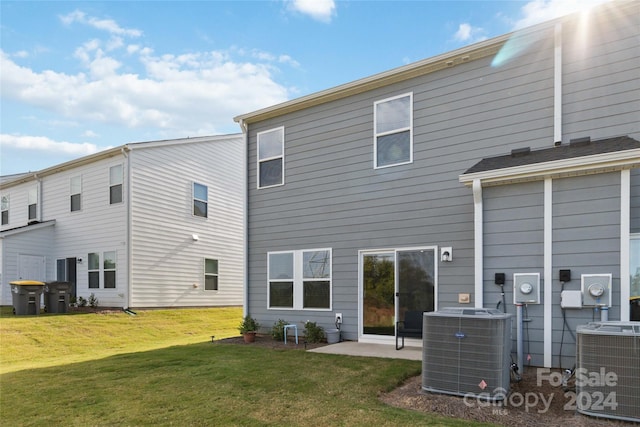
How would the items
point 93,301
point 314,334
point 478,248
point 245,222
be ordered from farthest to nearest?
point 93,301, point 245,222, point 314,334, point 478,248

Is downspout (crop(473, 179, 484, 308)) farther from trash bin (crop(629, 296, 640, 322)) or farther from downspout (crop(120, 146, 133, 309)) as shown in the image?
downspout (crop(120, 146, 133, 309))

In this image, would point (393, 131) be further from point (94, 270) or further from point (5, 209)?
point (5, 209)

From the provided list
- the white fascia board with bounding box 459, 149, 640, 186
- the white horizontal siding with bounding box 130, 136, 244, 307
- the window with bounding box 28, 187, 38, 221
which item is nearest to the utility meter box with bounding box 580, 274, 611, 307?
the white fascia board with bounding box 459, 149, 640, 186

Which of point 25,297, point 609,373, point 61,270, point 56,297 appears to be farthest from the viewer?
point 61,270

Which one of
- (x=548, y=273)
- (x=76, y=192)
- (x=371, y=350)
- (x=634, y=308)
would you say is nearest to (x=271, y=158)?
(x=371, y=350)

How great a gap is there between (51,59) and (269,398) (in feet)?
40.4

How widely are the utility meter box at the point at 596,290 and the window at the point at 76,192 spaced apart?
15180mm

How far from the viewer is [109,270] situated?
13258 mm

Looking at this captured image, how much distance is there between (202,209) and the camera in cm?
1526

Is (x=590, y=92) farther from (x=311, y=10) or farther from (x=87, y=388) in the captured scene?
(x=87, y=388)

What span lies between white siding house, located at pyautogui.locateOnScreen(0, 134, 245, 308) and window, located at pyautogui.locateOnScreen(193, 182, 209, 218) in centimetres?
4

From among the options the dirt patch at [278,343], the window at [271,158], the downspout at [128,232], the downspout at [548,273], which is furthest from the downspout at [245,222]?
the downspout at [548,273]

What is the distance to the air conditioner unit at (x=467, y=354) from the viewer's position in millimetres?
4219

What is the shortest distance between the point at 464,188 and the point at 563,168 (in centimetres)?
178
